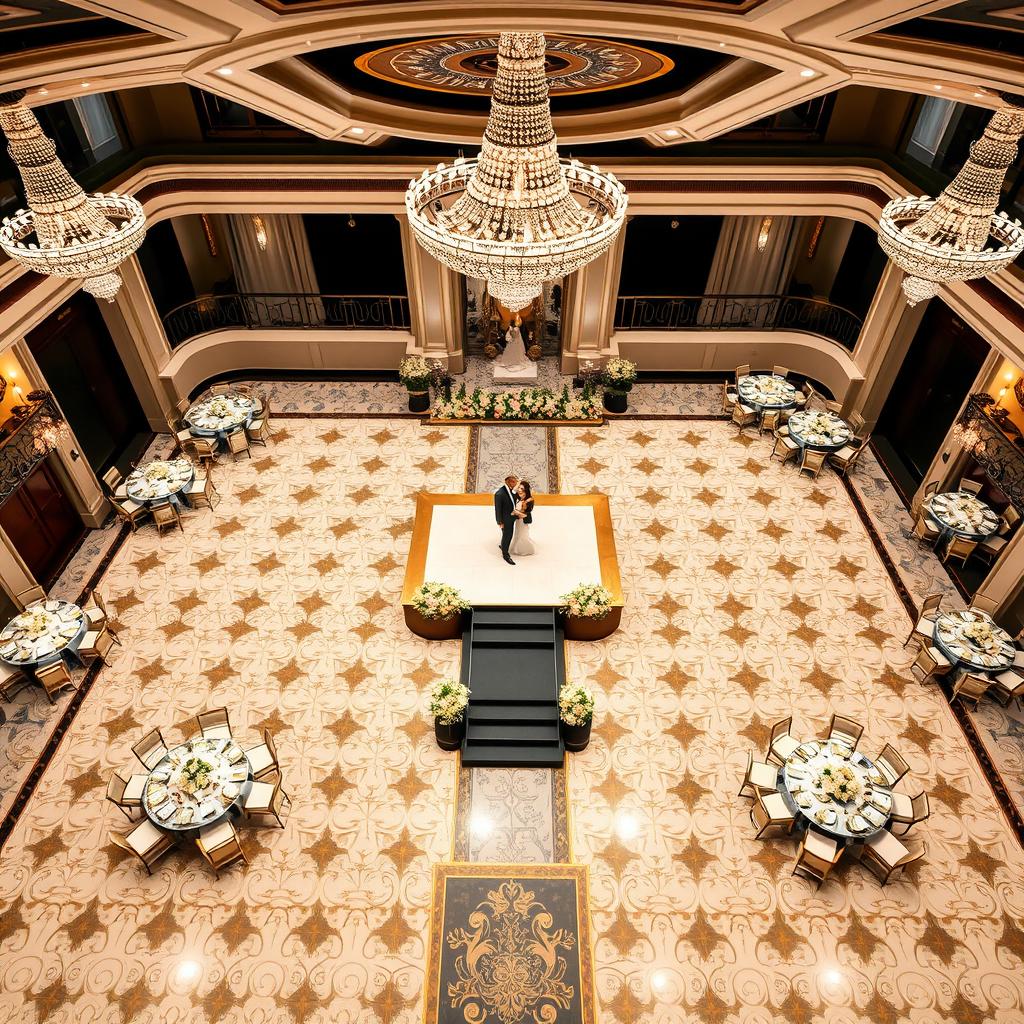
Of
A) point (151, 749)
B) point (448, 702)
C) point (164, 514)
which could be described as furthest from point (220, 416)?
point (448, 702)

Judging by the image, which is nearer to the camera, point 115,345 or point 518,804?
point 518,804

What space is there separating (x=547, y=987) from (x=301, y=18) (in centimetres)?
764

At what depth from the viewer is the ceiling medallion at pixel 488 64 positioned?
559 centimetres

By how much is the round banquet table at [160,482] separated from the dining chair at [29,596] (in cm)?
178

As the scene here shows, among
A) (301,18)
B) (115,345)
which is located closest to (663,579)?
(301,18)

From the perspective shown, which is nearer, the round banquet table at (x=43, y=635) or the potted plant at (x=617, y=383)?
the round banquet table at (x=43, y=635)

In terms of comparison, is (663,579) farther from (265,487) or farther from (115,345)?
(115,345)

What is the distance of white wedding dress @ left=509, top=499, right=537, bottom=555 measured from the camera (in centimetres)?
940

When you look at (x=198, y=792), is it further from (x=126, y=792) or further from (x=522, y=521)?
(x=522, y=521)

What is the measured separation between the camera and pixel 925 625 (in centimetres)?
881

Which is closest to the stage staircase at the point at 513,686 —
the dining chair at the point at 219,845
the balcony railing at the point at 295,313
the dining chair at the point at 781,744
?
the dining chair at the point at 781,744

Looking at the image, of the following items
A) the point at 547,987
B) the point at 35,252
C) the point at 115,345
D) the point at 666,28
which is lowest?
the point at 547,987

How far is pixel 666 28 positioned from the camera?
161 inches

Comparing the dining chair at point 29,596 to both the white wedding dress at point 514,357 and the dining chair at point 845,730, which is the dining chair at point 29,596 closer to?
the white wedding dress at point 514,357
